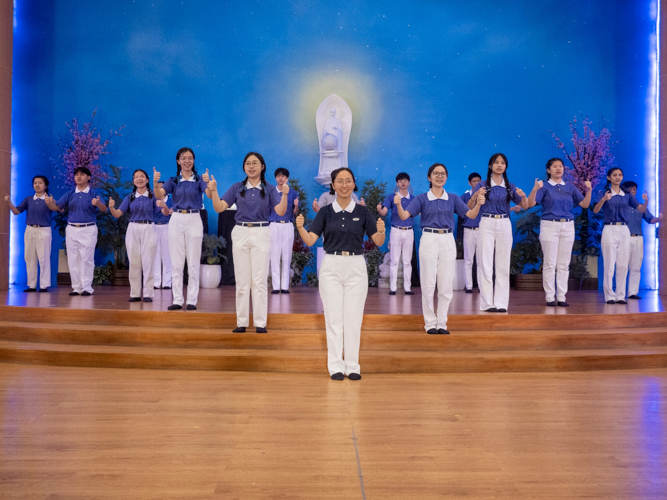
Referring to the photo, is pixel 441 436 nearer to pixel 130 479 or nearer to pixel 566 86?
pixel 130 479

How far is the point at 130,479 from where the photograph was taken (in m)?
2.30

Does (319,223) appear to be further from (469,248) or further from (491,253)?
(469,248)

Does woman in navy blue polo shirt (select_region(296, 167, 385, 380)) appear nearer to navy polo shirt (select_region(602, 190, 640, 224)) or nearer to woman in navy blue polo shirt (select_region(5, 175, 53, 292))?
navy polo shirt (select_region(602, 190, 640, 224))

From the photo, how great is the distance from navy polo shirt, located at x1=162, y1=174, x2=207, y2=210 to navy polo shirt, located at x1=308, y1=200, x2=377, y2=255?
198cm

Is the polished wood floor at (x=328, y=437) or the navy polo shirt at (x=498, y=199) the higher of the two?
the navy polo shirt at (x=498, y=199)

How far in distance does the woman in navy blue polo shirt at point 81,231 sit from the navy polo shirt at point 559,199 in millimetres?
5546

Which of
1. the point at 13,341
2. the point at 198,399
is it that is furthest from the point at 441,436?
the point at 13,341

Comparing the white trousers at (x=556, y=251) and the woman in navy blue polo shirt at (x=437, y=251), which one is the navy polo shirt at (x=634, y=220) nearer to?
the white trousers at (x=556, y=251)

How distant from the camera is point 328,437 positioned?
9.41 ft

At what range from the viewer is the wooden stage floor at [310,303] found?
5676mm

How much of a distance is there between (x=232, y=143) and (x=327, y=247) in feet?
21.0

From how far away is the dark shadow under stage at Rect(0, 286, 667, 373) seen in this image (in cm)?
449

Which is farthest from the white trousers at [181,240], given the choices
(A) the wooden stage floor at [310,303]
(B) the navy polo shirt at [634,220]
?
(B) the navy polo shirt at [634,220]

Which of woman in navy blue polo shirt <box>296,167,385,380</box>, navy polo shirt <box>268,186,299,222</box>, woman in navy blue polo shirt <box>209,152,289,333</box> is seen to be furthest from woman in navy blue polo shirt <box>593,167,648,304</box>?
woman in navy blue polo shirt <box>209,152,289,333</box>
